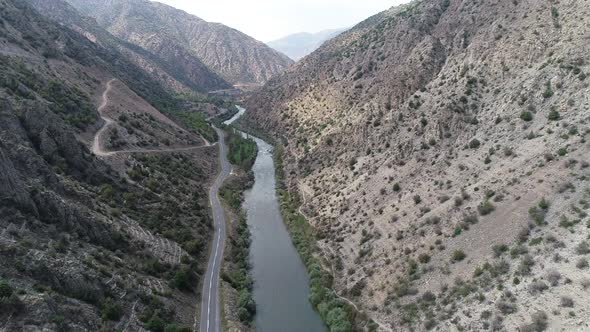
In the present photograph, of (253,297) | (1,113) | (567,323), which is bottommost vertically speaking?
(253,297)

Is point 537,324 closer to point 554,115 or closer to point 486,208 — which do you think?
point 486,208

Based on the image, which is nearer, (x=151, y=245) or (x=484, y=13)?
(x=151, y=245)

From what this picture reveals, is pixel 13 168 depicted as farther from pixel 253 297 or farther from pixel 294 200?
pixel 294 200

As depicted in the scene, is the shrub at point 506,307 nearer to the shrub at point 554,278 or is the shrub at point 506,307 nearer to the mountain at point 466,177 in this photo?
the mountain at point 466,177

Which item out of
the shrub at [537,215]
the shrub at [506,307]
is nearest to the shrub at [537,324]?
the shrub at [506,307]

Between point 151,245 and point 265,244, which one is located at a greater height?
point 151,245

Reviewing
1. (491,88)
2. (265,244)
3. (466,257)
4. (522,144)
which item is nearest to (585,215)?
(466,257)
